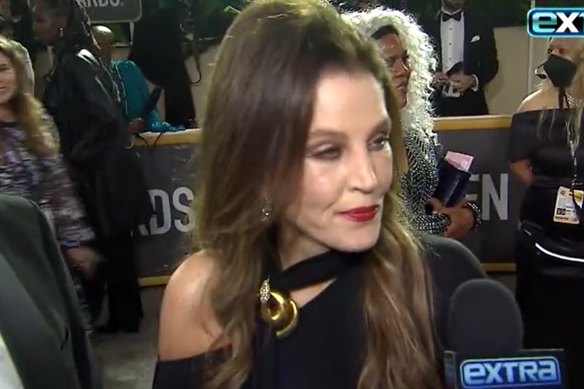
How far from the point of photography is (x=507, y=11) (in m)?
3.87

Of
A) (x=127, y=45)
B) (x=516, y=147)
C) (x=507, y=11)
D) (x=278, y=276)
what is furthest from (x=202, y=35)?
(x=278, y=276)

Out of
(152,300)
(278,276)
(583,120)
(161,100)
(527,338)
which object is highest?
(278,276)

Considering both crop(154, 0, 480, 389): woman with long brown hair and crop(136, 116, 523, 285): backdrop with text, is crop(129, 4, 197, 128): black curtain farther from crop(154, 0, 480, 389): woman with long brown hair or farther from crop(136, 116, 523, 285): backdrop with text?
crop(154, 0, 480, 389): woman with long brown hair

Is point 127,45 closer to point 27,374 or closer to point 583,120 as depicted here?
point 583,120

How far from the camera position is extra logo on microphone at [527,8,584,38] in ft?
7.57

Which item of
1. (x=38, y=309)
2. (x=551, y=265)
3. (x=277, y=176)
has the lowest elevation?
(x=551, y=265)

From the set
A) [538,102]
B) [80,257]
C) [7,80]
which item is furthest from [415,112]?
[7,80]

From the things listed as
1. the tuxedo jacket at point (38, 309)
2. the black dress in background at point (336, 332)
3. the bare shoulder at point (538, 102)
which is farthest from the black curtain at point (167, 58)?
the black dress in background at point (336, 332)

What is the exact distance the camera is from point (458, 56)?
12.5 ft

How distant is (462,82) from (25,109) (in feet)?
7.57

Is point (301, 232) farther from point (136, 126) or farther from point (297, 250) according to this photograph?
point (136, 126)

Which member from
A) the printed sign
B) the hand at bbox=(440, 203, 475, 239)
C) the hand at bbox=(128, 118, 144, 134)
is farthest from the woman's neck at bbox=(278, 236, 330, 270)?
the printed sign

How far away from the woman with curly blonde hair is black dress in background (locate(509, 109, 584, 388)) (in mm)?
281

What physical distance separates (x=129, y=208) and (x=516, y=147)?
1.44 meters
